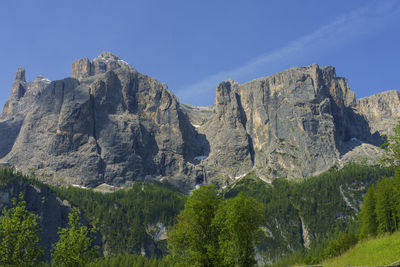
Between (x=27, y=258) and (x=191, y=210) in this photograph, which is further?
(x=191, y=210)

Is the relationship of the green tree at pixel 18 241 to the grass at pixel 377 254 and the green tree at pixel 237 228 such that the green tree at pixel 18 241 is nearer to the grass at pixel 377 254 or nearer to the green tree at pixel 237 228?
the green tree at pixel 237 228

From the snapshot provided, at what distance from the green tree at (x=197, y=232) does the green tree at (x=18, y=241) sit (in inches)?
840

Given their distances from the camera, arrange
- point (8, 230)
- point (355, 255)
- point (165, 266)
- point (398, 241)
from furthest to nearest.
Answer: point (165, 266) < point (355, 255) < point (398, 241) < point (8, 230)

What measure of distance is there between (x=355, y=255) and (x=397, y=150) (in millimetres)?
14149

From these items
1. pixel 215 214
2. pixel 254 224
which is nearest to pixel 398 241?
pixel 254 224

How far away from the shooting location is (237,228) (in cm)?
5100

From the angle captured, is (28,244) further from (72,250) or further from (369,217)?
(369,217)

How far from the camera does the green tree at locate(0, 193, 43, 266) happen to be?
34938 millimetres

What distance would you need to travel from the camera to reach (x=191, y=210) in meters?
53.0

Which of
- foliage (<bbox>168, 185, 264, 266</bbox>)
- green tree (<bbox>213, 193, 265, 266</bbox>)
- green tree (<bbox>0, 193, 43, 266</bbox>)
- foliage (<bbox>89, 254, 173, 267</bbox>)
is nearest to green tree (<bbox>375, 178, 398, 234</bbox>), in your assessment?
green tree (<bbox>213, 193, 265, 266</bbox>)

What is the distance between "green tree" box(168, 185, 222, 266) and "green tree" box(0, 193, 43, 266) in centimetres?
2134

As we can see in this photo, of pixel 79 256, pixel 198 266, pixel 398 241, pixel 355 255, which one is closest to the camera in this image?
pixel 79 256

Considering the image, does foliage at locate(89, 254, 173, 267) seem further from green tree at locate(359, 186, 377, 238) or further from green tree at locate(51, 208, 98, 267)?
green tree at locate(51, 208, 98, 267)

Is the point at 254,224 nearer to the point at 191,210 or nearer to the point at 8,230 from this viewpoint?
Answer: the point at 191,210
